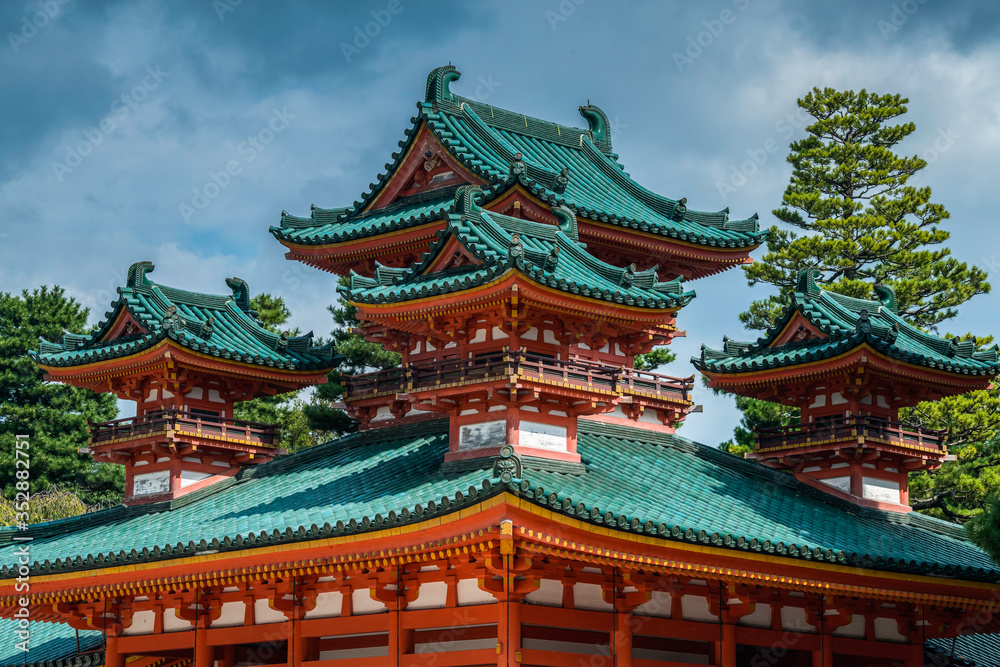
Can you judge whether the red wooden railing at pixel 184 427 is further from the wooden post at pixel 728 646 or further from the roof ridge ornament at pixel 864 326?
the roof ridge ornament at pixel 864 326

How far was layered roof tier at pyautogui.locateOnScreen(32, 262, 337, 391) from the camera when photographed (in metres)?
26.2

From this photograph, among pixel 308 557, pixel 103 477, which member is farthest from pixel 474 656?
pixel 103 477

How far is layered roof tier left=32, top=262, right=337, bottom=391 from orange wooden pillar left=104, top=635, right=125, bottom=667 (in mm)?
5779

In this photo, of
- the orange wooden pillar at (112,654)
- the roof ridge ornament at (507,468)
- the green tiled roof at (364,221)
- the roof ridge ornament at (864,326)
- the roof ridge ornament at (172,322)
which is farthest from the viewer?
the green tiled roof at (364,221)

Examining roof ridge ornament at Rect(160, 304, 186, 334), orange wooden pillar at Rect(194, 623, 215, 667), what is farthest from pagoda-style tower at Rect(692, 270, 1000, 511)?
orange wooden pillar at Rect(194, 623, 215, 667)

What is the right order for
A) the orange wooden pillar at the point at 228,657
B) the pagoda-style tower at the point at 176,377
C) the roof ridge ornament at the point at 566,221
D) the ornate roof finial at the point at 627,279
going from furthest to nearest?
the pagoda-style tower at the point at 176,377
the roof ridge ornament at the point at 566,221
the orange wooden pillar at the point at 228,657
the ornate roof finial at the point at 627,279

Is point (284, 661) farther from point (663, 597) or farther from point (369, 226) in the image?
point (369, 226)

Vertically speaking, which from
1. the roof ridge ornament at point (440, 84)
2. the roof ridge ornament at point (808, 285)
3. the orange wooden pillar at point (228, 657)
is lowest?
the orange wooden pillar at point (228, 657)

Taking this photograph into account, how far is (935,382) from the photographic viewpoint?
26.2 m

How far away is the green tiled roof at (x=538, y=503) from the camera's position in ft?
64.5

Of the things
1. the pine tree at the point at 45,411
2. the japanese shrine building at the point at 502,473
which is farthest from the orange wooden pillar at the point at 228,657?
the pine tree at the point at 45,411

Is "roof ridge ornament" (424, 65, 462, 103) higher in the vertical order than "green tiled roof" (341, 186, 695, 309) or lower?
higher

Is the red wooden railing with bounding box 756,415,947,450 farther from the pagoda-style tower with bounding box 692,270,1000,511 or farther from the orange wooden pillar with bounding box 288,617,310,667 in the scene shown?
the orange wooden pillar with bounding box 288,617,310,667

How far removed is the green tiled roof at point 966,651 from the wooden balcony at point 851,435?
4061 mm
